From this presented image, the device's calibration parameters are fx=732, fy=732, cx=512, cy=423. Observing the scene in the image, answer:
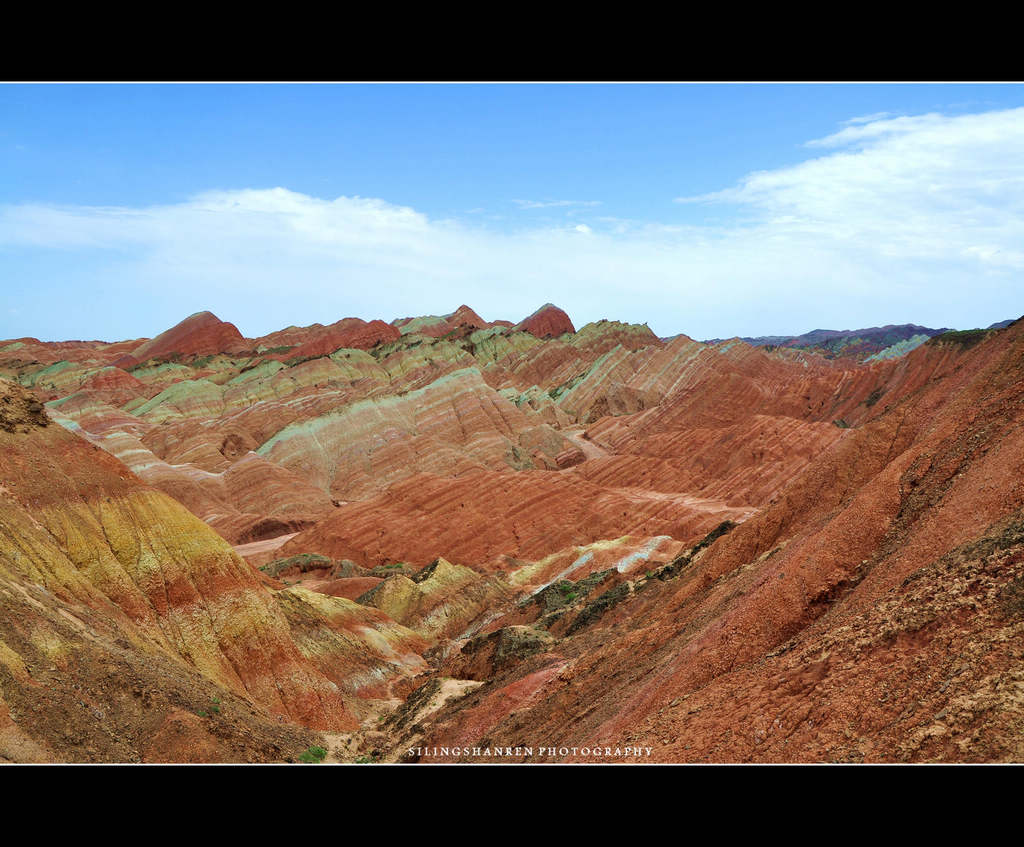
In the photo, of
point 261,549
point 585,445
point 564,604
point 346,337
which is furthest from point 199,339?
point 564,604

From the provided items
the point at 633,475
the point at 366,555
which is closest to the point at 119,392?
the point at 366,555

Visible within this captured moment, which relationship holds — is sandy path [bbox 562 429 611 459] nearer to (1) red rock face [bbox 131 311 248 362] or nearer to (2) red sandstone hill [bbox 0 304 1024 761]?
(2) red sandstone hill [bbox 0 304 1024 761]

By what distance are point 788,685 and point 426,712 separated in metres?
17.1

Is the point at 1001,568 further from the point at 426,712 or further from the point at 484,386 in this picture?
the point at 484,386

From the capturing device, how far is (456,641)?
40.3 meters

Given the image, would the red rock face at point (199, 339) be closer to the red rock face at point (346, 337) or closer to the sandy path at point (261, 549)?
the red rock face at point (346, 337)

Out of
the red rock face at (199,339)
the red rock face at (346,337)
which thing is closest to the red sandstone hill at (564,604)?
the red rock face at (346,337)

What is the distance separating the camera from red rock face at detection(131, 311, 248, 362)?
18212cm

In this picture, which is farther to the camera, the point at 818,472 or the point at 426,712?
the point at 426,712

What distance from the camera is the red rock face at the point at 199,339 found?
182m

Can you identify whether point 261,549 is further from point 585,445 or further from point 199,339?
point 199,339

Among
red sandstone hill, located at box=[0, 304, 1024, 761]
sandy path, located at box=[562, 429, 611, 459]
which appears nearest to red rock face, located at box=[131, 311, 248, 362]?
sandy path, located at box=[562, 429, 611, 459]

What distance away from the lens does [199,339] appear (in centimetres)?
18312
